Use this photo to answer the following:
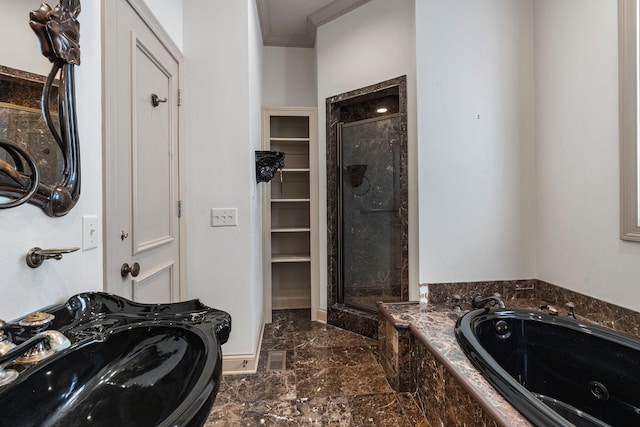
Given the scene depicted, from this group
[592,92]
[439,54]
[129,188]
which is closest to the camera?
[129,188]

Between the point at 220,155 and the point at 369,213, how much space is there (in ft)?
4.64

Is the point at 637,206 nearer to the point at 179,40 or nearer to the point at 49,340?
the point at 49,340

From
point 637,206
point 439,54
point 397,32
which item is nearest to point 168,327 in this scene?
point 637,206

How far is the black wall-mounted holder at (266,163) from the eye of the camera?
231cm

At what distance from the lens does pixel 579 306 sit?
71.5 inches

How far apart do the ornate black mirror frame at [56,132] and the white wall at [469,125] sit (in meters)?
1.99

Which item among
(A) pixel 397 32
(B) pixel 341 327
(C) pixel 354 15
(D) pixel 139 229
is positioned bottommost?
(B) pixel 341 327

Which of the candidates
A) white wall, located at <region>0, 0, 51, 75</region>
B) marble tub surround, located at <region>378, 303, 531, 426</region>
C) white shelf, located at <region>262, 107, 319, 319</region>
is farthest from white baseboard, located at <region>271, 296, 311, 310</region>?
white wall, located at <region>0, 0, 51, 75</region>

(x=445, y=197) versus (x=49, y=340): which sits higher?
(x=445, y=197)

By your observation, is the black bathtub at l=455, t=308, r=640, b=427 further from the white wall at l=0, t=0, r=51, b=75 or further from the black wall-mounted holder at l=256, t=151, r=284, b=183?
the white wall at l=0, t=0, r=51, b=75

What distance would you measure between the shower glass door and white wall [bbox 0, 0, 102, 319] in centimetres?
201

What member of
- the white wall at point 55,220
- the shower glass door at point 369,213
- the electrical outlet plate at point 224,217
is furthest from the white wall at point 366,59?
the white wall at point 55,220

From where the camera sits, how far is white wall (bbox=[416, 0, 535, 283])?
216 centimetres

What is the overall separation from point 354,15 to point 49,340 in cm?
298
